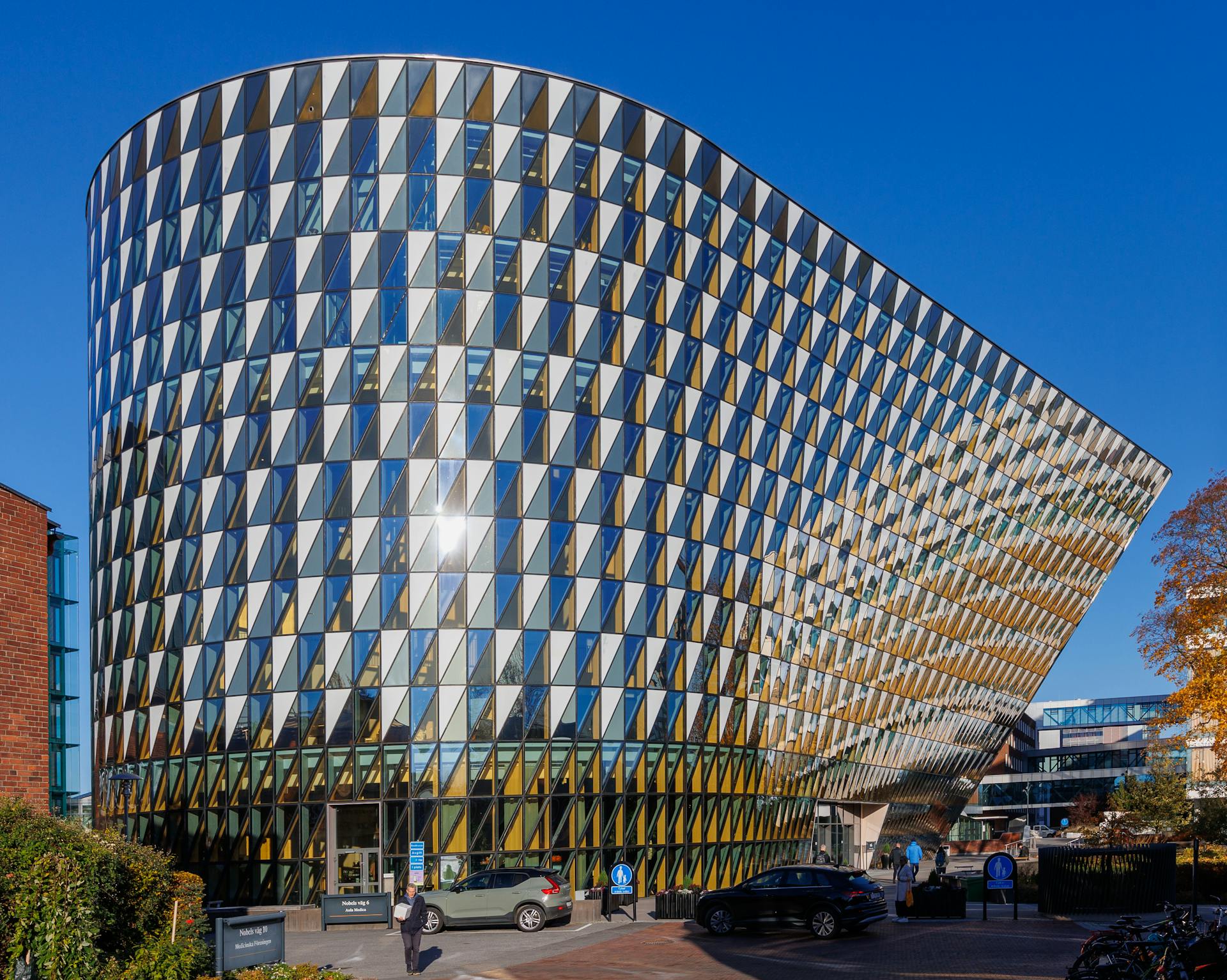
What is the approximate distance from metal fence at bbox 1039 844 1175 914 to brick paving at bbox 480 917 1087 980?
1174 mm

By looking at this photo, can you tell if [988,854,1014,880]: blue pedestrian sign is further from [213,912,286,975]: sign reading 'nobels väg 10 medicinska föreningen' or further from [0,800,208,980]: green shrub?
[0,800,208,980]: green shrub

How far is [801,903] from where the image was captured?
1210 inches

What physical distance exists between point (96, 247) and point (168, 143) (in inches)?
298

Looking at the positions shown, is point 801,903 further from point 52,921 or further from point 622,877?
point 52,921

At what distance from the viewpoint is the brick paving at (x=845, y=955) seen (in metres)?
23.5

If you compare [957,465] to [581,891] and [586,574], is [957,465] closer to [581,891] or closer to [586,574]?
[586,574]

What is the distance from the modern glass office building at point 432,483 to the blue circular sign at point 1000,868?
2059 centimetres

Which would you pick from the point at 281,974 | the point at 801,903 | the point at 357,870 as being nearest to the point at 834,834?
the point at 357,870

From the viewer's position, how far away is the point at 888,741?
75.6 m

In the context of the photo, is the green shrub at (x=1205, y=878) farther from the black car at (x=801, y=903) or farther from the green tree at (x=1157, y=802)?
the green tree at (x=1157, y=802)

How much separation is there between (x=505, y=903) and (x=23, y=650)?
55.1 ft

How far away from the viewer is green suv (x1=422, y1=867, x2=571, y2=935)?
3538cm

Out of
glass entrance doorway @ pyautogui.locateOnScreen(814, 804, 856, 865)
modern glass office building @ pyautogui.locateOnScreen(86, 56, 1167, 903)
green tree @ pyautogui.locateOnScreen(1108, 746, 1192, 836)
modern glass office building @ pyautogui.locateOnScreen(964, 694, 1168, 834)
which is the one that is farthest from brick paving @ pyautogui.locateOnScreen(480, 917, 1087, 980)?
modern glass office building @ pyautogui.locateOnScreen(964, 694, 1168, 834)

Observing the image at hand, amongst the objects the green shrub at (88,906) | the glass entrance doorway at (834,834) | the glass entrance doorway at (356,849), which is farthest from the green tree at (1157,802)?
the green shrub at (88,906)
